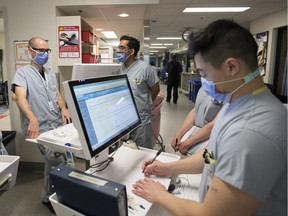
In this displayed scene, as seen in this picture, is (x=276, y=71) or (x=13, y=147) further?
(x=276, y=71)

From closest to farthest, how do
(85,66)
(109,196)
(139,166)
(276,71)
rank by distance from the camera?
(109,196), (139,166), (85,66), (276,71)

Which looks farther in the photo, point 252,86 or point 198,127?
point 198,127

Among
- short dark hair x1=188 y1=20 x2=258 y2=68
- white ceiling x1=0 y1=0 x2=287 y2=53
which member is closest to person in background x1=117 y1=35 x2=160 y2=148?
white ceiling x1=0 y1=0 x2=287 y2=53

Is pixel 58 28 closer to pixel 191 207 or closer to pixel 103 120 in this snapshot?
pixel 103 120

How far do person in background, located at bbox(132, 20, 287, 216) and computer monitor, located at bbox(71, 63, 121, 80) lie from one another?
0.94m

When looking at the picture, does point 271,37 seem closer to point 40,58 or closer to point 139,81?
point 139,81

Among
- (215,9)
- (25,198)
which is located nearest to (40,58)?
(25,198)

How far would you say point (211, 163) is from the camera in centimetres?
78

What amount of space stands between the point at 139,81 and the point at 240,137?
6.07 feet

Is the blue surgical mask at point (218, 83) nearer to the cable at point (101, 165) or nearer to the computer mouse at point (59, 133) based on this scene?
the cable at point (101, 165)

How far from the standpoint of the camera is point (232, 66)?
2.42ft

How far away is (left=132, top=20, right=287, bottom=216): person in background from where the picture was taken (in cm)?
63

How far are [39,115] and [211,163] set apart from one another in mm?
1927

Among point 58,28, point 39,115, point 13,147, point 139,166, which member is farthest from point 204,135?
point 13,147
